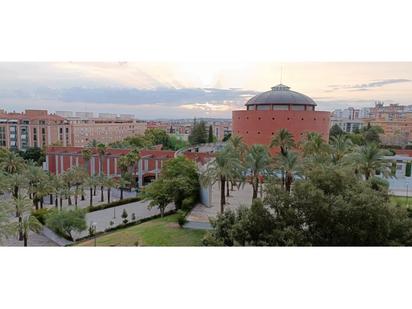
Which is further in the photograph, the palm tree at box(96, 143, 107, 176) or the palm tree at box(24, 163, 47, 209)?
the palm tree at box(96, 143, 107, 176)

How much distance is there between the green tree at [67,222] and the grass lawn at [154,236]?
69cm

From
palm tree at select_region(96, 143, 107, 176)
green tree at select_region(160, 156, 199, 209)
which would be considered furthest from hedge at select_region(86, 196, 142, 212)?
palm tree at select_region(96, 143, 107, 176)

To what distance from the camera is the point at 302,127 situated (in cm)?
2067

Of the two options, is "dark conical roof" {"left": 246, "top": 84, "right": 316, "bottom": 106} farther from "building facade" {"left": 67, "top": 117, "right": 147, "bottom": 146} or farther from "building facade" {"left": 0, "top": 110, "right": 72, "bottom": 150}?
"building facade" {"left": 67, "top": 117, "right": 147, "bottom": 146}

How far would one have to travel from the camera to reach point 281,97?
2159 centimetres

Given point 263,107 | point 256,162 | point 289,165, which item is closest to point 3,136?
point 263,107

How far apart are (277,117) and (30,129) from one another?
58.6ft

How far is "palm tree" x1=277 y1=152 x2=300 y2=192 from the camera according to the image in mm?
12656

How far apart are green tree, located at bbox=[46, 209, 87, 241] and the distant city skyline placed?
5.58 meters

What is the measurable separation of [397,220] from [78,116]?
2809 centimetres

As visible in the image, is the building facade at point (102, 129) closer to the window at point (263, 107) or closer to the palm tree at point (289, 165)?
the window at point (263, 107)

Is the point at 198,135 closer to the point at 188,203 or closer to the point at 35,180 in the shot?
the point at 35,180

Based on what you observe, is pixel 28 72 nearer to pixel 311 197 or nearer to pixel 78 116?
pixel 311 197

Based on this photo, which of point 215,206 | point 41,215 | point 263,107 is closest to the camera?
point 41,215
